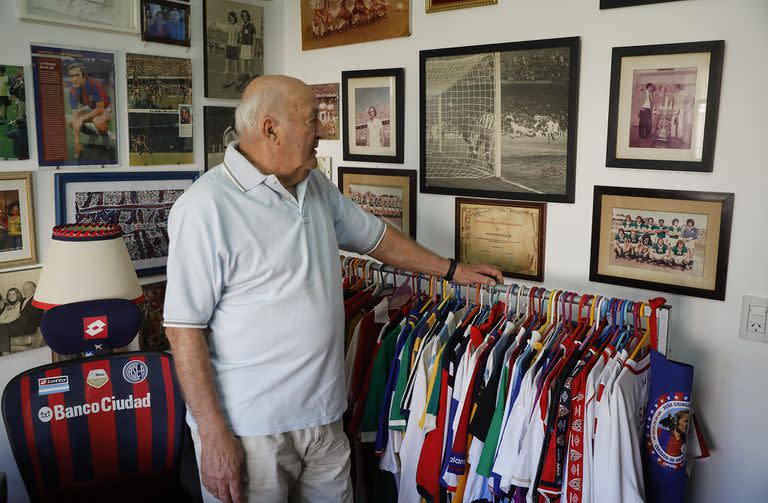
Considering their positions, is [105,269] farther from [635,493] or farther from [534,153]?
[635,493]

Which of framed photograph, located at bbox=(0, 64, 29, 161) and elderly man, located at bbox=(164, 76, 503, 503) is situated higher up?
framed photograph, located at bbox=(0, 64, 29, 161)

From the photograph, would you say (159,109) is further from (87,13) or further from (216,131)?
(87,13)

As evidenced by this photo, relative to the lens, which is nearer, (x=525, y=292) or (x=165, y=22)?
(x=525, y=292)

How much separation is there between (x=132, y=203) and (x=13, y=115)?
48cm

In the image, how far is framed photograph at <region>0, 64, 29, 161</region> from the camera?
198 centimetres

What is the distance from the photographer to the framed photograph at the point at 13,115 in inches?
77.9

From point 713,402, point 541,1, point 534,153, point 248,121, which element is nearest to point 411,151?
point 534,153

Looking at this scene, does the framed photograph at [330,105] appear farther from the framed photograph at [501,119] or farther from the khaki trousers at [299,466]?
the khaki trousers at [299,466]

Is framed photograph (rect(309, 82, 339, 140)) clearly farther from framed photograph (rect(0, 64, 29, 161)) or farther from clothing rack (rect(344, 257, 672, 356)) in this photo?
framed photograph (rect(0, 64, 29, 161))

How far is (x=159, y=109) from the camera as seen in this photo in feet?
7.77

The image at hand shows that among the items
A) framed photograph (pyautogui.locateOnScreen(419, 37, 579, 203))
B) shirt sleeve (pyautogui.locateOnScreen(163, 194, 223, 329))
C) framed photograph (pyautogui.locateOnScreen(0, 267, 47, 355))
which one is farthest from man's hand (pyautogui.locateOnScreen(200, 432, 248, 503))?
framed photograph (pyautogui.locateOnScreen(419, 37, 579, 203))

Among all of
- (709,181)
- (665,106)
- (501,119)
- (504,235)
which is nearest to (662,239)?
(709,181)

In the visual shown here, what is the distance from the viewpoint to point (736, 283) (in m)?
1.73

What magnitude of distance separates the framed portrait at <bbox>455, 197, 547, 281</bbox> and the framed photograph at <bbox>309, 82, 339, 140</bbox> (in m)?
0.66
